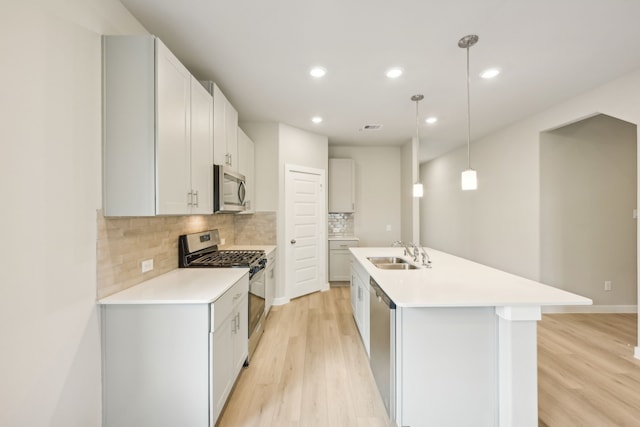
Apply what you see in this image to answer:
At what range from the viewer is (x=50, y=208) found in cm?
131

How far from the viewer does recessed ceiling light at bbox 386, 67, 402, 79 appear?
2.58m

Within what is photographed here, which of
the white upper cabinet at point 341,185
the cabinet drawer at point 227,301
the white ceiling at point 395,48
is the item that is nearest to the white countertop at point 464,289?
the cabinet drawer at point 227,301

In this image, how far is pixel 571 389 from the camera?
2154 mm

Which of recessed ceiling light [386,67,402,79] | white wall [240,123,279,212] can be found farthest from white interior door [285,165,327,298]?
recessed ceiling light [386,67,402,79]

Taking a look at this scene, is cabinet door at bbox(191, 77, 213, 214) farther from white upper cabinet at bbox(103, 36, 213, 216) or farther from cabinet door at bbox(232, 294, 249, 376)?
cabinet door at bbox(232, 294, 249, 376)

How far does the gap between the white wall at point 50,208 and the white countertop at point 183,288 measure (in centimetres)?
21

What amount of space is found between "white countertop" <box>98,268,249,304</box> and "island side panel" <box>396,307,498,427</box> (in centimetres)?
120

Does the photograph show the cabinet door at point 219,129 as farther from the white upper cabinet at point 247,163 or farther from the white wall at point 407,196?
the white wall at point 407,196

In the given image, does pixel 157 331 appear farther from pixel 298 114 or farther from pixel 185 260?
pixel 298 114

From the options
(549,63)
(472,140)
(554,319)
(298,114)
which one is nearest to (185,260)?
(298,114)

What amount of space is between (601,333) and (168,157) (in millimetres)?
4658

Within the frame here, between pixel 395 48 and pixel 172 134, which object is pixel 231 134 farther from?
pixel 395 48

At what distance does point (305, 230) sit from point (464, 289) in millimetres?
3014

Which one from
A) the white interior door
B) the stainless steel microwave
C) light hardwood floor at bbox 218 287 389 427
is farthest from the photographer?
the white interior door
